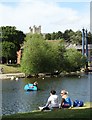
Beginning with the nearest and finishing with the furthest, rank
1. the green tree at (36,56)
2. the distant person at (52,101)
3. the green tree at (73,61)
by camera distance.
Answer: the distant person at (52,101) → the green tree at (36,56) → the green tree at (73,61)

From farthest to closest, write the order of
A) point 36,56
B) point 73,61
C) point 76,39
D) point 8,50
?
point 76,39
point 73,61
point 8,50
point 36,56

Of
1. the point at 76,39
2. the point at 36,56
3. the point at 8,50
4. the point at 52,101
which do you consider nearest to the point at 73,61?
the point at 8,50

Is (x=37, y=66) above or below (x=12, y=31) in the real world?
below

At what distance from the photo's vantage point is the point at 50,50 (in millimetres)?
84125

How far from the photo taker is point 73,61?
96.7 m

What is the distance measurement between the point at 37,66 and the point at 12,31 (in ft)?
91.4

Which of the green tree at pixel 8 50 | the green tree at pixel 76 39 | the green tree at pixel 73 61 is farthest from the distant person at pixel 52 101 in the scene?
the green tree at pixel 76 39

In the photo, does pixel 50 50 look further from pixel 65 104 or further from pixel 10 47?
pixel 65 104

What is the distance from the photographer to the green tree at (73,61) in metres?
93.3

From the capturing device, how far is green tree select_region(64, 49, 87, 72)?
9329 centimetres

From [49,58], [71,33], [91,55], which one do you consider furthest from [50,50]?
[71,33]

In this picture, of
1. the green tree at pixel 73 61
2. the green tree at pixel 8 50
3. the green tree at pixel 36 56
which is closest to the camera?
the green tree at pixel 36 56

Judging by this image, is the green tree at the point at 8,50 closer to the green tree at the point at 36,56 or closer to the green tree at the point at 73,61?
the green tree at the point at 73,61

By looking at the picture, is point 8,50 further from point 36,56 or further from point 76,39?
point 76,39
